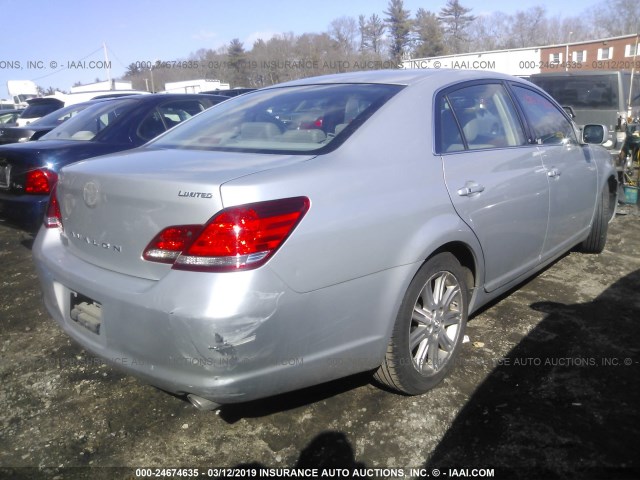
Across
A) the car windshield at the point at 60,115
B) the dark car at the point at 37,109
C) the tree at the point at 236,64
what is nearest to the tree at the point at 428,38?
the tree at the point at 236,64

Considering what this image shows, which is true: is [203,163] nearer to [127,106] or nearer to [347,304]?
[347,304]

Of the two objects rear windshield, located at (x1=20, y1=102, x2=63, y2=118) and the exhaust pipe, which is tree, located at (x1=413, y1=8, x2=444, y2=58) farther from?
the exhaust pipe

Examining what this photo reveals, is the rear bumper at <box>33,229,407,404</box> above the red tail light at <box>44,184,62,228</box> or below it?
below

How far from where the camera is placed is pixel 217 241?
1.77 m

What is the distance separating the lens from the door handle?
2.50m

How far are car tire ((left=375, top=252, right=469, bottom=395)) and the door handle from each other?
1.00 ft

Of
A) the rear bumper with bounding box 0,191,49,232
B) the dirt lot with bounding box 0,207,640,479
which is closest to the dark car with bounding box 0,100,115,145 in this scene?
the rear bumper with bounding box 0,191,49,232

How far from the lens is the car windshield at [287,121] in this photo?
2330 mm

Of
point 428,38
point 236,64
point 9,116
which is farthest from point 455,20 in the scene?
point 9,116

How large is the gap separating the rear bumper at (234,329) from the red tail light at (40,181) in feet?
7.80

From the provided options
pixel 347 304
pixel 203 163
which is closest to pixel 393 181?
pixel 347 304

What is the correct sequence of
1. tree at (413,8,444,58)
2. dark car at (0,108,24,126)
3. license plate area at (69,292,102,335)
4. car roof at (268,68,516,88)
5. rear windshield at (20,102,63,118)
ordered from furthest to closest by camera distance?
tree at (413,8,444,58) → dark car at (0,108,24,126) → rear windshield at (20,102,63,118) → car roof at (268,68,516,88) → license plate area at (69,292,102,335)

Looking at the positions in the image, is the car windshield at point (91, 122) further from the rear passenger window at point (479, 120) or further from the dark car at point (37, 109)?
the dark car at point (37, 109)

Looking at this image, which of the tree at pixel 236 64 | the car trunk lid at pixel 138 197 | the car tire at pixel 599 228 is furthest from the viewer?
the tree at pixel 236 64
